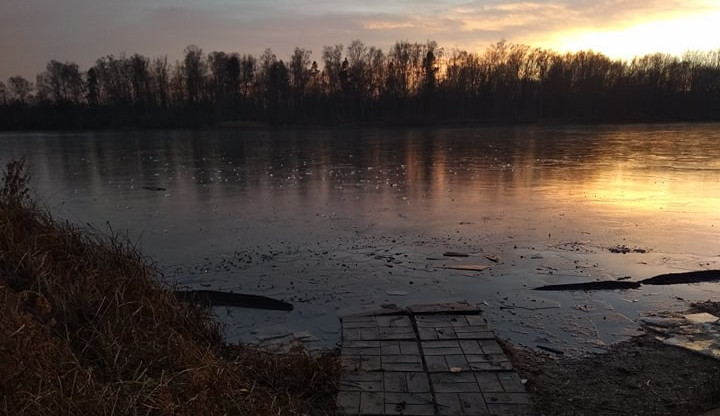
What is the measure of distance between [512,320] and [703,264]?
12.9 ft

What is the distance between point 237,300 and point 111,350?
285 centimetres

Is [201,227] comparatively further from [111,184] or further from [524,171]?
[524,171]

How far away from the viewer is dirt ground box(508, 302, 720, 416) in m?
4.23

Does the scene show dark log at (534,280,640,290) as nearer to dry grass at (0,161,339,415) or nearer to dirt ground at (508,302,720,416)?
dirt ground at (508,302,720,416)

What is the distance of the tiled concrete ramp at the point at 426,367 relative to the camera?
13.8ft

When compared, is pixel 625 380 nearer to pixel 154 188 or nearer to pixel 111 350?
pixel 111 350

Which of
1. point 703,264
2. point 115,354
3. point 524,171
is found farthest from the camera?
point 524,171

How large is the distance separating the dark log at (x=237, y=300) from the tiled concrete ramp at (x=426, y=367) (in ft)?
3.45

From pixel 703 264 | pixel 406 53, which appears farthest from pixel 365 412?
pixel 406 53

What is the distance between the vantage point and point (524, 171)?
64.4 feet

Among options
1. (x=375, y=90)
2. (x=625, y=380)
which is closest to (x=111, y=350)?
(x=625, y=380)

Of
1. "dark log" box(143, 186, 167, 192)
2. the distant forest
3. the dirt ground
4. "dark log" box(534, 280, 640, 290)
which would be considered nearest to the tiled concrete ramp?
the dirt ground

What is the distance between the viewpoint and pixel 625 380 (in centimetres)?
473

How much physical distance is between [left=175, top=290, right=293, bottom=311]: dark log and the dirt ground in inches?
116
